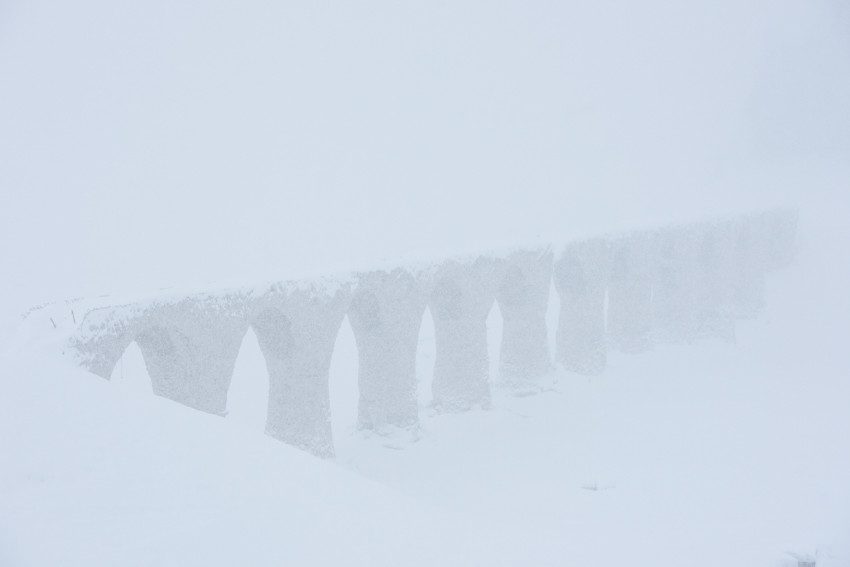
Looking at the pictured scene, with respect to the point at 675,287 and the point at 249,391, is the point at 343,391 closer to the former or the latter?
the point at 249,391

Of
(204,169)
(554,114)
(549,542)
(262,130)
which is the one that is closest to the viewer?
(549,542)

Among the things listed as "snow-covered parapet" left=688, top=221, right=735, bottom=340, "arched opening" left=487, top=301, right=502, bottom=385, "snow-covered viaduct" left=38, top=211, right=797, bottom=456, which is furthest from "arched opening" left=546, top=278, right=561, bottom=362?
"snow-covered parapet" left=688, top=221, right=735, bottom=340

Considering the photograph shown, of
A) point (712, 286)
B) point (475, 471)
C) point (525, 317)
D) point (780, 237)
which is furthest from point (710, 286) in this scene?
point (475, 471)

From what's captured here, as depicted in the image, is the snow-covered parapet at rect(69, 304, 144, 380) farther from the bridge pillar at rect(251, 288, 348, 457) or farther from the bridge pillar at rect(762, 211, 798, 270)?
the bridge pillar at rect(762, 211, 798, 270)

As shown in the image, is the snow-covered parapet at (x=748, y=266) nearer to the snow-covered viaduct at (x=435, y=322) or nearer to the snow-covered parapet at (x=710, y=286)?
the snow-covered viaduct at (x=435, y=322)

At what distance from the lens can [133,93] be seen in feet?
165

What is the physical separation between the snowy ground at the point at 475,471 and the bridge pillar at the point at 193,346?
2355mm

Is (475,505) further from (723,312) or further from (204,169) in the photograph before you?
(204,169)

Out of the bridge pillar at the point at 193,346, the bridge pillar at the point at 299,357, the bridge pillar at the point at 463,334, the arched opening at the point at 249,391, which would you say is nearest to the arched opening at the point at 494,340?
the bridge pillar at the point at 463,334

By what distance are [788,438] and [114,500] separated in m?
14.8

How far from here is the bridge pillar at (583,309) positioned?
18984mm

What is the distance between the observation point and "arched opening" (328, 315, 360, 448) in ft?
52.0

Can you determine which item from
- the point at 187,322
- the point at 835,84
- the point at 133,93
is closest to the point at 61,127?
the point at 133,93

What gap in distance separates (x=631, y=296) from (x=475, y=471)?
1004cm
